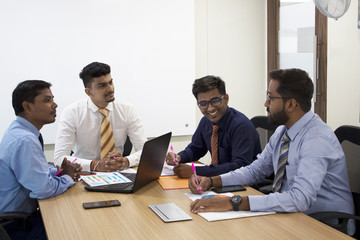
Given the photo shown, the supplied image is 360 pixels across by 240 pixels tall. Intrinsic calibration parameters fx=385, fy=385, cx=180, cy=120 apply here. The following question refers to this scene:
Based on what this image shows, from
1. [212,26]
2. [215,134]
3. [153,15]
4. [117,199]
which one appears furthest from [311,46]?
[117,199]

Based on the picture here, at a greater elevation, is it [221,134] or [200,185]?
[221,134]

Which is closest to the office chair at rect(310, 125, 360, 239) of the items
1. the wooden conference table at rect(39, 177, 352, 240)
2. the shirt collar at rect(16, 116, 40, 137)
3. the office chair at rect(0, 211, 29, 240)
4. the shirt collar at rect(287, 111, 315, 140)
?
the shirt collar at rect(287, 111, 315, 140)

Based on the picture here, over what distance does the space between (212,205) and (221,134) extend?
3.29ft

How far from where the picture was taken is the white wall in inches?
142

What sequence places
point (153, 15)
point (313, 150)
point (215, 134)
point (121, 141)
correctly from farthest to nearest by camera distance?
point (153, 15), point (121, 141), point (215, 134), point (313, 150)

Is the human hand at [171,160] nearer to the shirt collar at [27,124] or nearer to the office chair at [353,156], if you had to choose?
the shirt collar at [27,124]

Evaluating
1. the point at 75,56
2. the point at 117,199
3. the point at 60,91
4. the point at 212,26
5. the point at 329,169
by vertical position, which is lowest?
the point at 117,199

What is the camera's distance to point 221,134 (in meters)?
2.64

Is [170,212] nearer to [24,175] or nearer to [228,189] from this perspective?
[228,189]

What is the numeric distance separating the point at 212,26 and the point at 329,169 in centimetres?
304

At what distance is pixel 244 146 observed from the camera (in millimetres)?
2471

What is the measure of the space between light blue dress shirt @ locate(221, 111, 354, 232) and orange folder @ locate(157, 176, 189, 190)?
0.24 m

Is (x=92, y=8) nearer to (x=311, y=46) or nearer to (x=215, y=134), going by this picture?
(x=215, y=134)

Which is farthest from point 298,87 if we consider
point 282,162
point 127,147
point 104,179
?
point 127,147
